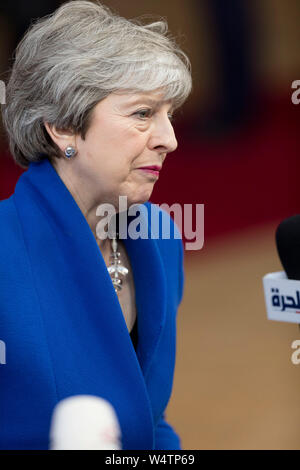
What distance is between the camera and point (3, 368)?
122cm

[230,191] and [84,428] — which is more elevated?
[230,191]

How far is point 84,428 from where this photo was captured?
67 centimetres

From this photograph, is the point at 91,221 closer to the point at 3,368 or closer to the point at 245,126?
the point at 3,368

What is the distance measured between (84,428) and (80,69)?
768 mm

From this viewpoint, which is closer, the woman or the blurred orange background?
the woman

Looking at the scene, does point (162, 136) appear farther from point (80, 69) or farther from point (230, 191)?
point (230, 191)

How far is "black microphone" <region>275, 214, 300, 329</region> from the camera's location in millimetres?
1055

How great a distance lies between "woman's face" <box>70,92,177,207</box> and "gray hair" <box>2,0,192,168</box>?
0.02 meters

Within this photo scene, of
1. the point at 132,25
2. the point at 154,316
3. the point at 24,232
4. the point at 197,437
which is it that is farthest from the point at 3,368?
the point at 197,437

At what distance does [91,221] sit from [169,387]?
0.35 meters

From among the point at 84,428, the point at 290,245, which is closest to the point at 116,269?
the point at 290,245

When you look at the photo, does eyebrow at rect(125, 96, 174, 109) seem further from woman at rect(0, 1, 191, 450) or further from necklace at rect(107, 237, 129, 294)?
necklace at rect(107, 237, 129, 294)

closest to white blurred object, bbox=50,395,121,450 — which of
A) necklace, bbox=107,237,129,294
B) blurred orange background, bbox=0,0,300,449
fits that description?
necklace, bbox=107,237,129,294

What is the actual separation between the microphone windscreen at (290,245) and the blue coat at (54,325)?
0.34 m
